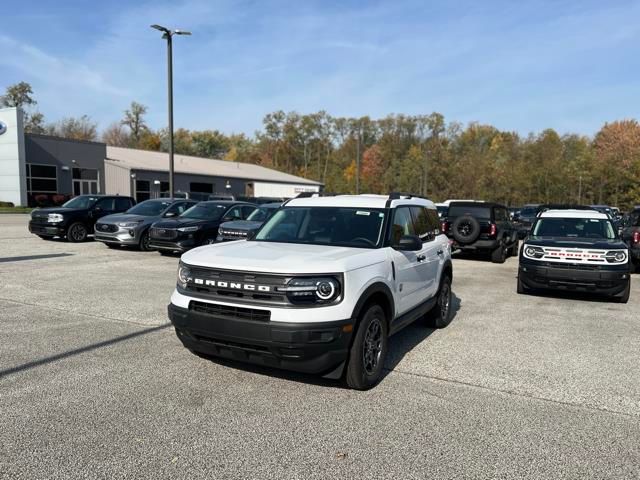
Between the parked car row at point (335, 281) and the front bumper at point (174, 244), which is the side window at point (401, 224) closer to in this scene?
the parked car row at point (335, 281)

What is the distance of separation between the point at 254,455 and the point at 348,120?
8162cm

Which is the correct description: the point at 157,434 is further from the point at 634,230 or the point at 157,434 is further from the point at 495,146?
the point at 495,146

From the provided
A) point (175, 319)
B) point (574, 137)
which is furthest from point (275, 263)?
point (574, 137)

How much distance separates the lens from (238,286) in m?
4.28

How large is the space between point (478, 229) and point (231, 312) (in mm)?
11562

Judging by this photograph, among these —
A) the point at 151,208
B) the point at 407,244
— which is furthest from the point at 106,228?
the point at 407,244

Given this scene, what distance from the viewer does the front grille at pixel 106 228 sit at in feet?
48.6

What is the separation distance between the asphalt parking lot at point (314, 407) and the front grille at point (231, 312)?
2.30 ft

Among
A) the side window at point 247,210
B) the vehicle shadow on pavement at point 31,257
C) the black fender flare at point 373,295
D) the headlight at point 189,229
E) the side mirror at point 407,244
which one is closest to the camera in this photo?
the black fender flare at point 373,295

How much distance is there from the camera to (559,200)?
54719mm

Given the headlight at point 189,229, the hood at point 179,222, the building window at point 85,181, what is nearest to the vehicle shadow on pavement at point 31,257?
the hood at point 179,222

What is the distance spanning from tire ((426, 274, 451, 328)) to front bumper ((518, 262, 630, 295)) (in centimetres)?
269

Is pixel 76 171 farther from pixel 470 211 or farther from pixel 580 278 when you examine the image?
pixel 580 278

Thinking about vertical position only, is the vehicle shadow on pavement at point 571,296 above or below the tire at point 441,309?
below
